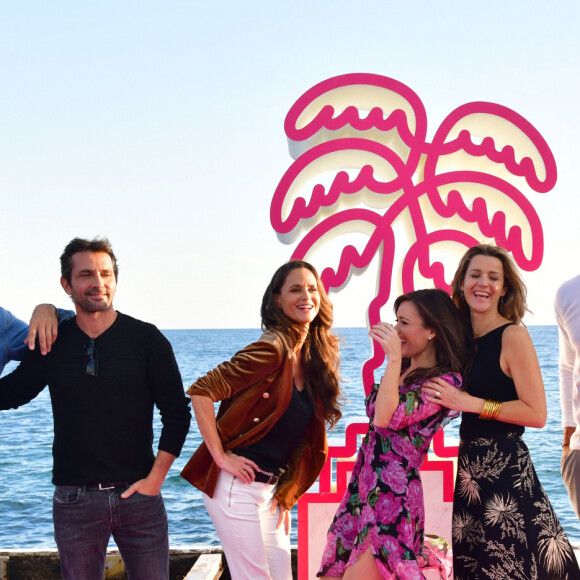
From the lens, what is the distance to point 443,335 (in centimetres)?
326

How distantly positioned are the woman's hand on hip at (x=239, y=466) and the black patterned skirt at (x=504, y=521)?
0.89 meters

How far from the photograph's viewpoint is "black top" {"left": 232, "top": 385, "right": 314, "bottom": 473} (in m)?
3.41

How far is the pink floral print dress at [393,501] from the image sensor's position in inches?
121

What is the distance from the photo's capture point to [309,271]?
356 cm

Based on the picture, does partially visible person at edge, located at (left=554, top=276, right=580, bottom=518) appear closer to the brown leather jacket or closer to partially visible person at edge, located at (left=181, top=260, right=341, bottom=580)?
partially visible person at edge, located at (left=181, top=260, right=341, bottom=580)

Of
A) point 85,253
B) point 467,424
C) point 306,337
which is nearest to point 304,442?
point 306,337

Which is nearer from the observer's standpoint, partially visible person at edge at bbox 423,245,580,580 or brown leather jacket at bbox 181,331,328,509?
partially visible person at edge at bbox 423,245,580,580

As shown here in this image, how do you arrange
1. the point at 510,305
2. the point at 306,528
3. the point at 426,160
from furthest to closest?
the point at 426,160 < the point at 306,528 < the point at 510,305

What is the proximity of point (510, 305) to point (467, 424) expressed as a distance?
579 millimetres

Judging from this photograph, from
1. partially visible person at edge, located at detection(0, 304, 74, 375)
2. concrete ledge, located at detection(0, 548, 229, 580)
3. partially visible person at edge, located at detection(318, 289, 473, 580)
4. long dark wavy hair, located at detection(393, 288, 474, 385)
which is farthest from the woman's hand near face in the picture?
concrete ledge, located at detection(0, 548, 229, 580)

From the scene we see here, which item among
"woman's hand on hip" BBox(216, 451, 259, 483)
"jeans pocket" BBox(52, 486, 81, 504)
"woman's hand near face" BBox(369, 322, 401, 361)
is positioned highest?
"woman's hand near face" BBox(369, 322, 401, 361)

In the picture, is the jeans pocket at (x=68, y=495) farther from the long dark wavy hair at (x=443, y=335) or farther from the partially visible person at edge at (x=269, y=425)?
the long dark wavy hair at (x=443, y=335)

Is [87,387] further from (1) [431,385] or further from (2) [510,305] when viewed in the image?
(2) [510,305]

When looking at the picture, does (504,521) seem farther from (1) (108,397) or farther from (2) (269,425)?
(1) (108,397)
